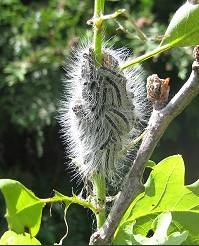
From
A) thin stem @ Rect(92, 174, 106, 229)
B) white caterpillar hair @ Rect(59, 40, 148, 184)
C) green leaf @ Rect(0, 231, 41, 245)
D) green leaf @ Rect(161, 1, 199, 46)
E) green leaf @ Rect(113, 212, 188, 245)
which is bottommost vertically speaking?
green leaf @ Rect(113, 212, 188, 245)

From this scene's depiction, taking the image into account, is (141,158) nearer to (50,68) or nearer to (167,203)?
(167,203)

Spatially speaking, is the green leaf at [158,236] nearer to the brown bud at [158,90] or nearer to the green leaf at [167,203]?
the green leaf at [167,203]

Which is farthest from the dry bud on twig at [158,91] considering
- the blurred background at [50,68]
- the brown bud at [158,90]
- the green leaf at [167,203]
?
the blurred background at [50,68]

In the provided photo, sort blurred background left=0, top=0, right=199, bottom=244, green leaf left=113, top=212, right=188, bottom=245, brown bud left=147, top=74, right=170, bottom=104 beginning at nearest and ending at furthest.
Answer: green leaf left=113, top=212, right=188, bottom=245 < brown bud left=147, top=74, right=170, bottom=104 < blurred background left=0, top=0, right=199, bottom=244

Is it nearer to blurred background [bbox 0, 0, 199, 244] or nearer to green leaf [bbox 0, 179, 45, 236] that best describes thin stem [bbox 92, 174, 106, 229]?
green leaf [bbox 0, 179, 45, 236]

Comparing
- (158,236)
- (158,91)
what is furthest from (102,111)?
(158,236)

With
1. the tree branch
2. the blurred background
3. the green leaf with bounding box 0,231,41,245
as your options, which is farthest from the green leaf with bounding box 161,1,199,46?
the blurred background
